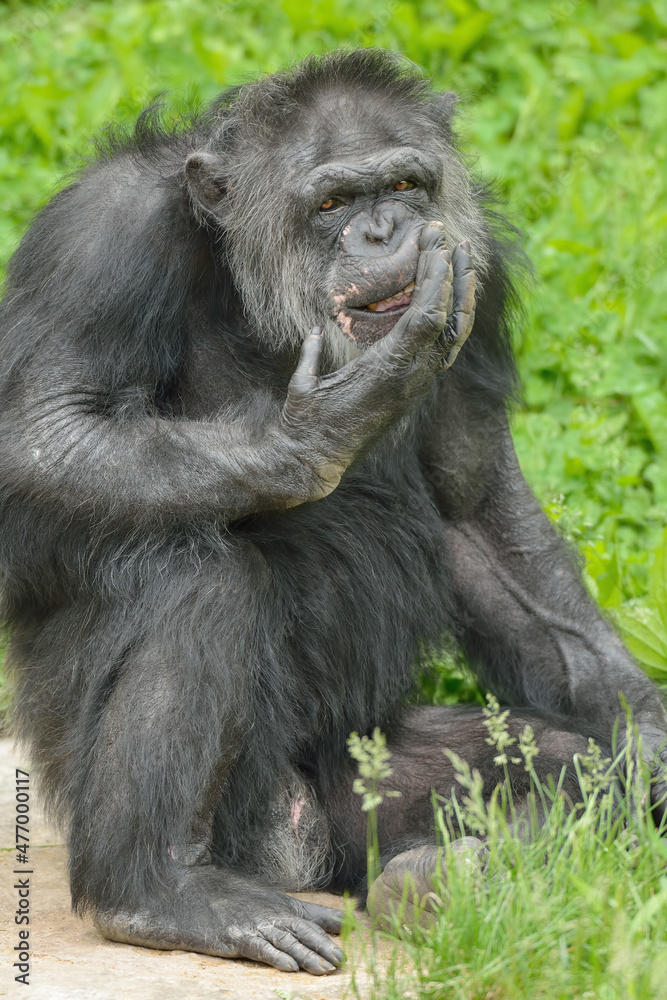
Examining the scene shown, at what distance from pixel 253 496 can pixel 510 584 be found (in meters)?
1.43

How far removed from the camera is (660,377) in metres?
6.99

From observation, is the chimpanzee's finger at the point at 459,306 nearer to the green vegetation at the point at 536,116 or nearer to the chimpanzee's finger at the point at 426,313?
the chimpanzee's finger at the point at 426,313

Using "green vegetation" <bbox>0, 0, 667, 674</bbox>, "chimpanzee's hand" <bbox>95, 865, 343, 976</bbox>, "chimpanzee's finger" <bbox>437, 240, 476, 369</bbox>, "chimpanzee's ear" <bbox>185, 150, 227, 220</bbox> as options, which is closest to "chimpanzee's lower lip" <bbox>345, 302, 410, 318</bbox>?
"chimpanzee's finger" <bbox>437, 240, 476, 369</bbox>

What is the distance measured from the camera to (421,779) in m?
4.45

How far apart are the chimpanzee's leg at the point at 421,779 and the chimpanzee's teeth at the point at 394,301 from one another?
58.8 inches

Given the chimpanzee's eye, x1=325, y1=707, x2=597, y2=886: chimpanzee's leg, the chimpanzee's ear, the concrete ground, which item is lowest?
the concrete ground

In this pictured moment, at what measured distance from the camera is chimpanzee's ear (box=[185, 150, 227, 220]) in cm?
418

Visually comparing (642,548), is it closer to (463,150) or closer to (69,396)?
(463,150)

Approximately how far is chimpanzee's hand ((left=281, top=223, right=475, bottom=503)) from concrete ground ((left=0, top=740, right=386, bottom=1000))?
138cm

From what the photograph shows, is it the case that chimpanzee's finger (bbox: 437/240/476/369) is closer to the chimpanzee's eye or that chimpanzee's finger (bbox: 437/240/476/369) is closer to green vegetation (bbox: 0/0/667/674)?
the chimpanzee's eye

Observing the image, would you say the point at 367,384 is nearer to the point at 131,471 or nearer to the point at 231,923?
the point at 131,471

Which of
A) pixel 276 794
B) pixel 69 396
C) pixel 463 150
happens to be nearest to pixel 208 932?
pixel 276 794

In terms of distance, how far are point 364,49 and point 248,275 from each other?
1.00 meters

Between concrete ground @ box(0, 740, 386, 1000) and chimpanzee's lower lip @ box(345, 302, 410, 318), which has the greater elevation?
chimpanzee's lower lip @ box(345, 302, 410, 318)
